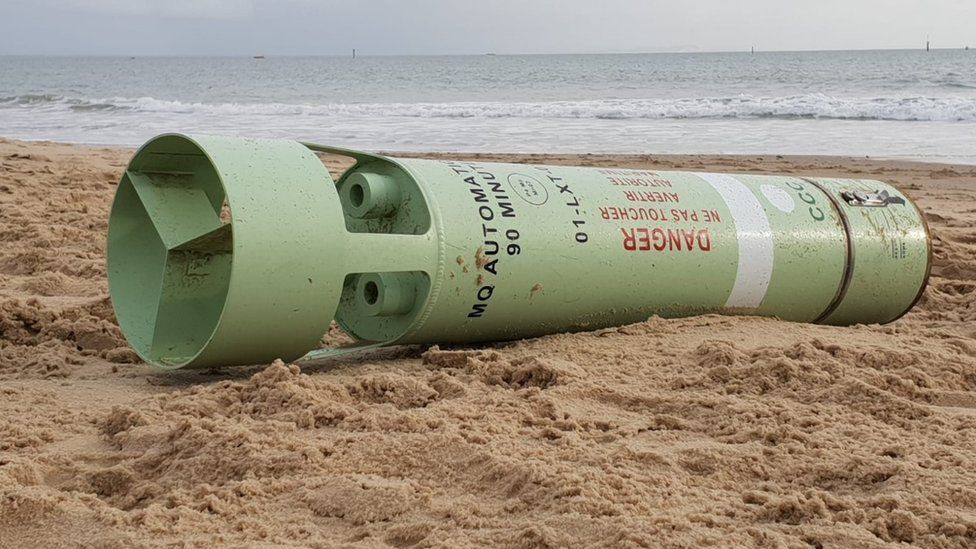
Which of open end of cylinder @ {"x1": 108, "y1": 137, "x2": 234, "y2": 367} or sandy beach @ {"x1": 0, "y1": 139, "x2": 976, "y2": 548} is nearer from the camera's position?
sandy beach @ {"x1": 0, "y1": 139, "x2": 976, "y2": 548}

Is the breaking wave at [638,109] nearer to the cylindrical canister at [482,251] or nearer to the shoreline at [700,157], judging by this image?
the shoreline at [700,157]

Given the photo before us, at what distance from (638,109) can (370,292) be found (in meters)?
17.1

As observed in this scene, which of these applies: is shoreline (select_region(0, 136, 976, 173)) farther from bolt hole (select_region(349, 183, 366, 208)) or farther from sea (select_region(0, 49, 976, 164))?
bolt hole (select_region(349, 183, 366, 208))

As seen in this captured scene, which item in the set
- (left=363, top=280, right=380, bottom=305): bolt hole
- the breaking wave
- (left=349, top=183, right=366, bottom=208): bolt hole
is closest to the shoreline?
the breaking wave

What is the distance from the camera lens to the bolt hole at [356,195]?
10.2 feet

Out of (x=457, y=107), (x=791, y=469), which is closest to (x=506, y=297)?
(x=791, y=469)

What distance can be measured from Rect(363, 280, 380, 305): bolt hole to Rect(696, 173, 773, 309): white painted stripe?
4.00ft

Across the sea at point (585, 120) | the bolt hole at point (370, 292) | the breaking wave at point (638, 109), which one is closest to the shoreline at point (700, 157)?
the sea at point (585, 120)

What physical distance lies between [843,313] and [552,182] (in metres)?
1.27

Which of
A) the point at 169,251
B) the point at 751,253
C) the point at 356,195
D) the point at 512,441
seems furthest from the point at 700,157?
the point at 512,441

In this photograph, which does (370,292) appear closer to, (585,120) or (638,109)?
(585,120)

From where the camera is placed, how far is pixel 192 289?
10.6 ft

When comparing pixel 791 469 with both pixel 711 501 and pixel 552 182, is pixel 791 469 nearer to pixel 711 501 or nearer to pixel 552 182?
pixel 711 501

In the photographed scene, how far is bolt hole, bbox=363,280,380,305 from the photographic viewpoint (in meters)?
3.03
